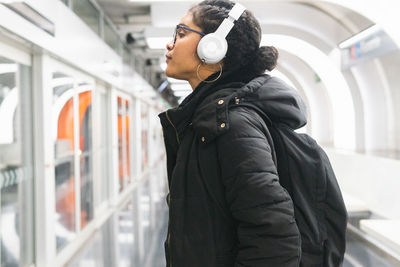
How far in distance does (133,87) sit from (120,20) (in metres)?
2.56

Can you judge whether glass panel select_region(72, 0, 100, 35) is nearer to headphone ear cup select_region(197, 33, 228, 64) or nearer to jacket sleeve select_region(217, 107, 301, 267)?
headphone ear cup select_region(197, 33, 228, 64)

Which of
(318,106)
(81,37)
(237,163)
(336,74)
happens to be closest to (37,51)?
(81,37)

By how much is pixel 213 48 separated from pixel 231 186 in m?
0.50

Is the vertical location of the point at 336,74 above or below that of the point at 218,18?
above

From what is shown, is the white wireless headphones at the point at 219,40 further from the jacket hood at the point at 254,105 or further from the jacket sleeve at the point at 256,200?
the jacket sleeve at the point at 256,200

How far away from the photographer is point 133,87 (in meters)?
9.54

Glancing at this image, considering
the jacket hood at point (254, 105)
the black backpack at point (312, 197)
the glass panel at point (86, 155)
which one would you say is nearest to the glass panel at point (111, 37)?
the glass panel at point (86, 155)

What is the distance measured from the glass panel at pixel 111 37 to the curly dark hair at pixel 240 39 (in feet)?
20.2

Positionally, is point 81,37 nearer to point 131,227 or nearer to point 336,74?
point 131,227

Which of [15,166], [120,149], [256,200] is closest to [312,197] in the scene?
[256,200]

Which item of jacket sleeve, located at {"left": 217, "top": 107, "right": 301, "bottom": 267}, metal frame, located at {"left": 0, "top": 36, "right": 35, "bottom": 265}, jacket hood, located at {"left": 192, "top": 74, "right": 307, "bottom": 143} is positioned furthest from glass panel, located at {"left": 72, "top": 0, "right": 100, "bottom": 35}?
jacket sleeve, located at {"left": 217, "top": 107, "right": 301, "bottom": 267}

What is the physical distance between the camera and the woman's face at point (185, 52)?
1.35 metres

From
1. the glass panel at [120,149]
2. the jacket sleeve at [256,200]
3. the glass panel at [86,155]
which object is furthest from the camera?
the glass panel at [120,149]

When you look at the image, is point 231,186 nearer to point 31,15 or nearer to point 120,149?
point 31,15
